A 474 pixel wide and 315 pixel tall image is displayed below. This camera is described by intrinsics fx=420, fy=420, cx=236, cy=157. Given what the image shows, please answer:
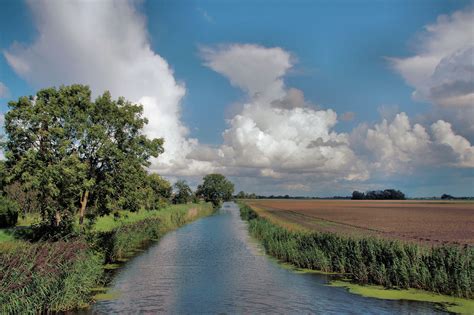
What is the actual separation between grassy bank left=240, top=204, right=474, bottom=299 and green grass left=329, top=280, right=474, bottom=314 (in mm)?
597

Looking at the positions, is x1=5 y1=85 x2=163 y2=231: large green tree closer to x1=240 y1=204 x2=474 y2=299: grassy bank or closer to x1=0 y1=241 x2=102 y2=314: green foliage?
x1=0 y1=241 x2=102 y2=314: green foliage

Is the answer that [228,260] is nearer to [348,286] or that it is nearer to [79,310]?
[348,286]

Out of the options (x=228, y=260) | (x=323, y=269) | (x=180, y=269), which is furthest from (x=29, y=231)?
(x=323, y=269)

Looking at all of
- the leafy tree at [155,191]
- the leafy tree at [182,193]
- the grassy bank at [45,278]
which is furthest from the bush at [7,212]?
the leafy tree at [182,193]

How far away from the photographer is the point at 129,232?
3934 centimetres

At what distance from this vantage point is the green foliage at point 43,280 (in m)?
15.7

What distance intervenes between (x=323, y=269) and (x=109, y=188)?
16.6m

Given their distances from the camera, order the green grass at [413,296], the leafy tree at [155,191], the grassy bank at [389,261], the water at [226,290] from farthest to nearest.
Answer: the leafy tree at [155,191] → the grassy bank at [389,261] → the water at [226,290] → the green grass at [413,296]

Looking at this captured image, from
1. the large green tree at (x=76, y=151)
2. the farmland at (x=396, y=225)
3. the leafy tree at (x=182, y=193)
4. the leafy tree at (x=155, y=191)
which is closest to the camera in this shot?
the large green tree at (x=76, y=151)

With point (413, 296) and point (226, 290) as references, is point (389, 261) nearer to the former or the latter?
point (413, 296)

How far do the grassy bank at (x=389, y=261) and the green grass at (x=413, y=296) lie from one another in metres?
0.60

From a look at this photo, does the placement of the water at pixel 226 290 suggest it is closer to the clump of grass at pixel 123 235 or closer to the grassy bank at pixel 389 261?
the clump of grass at pixel 123 235

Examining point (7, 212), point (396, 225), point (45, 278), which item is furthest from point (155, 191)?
point (45, 278)

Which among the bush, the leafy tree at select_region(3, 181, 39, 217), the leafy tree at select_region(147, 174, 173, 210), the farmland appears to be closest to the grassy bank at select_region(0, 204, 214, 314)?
the leafy tree at select_region(147, 174, 173, 210)
